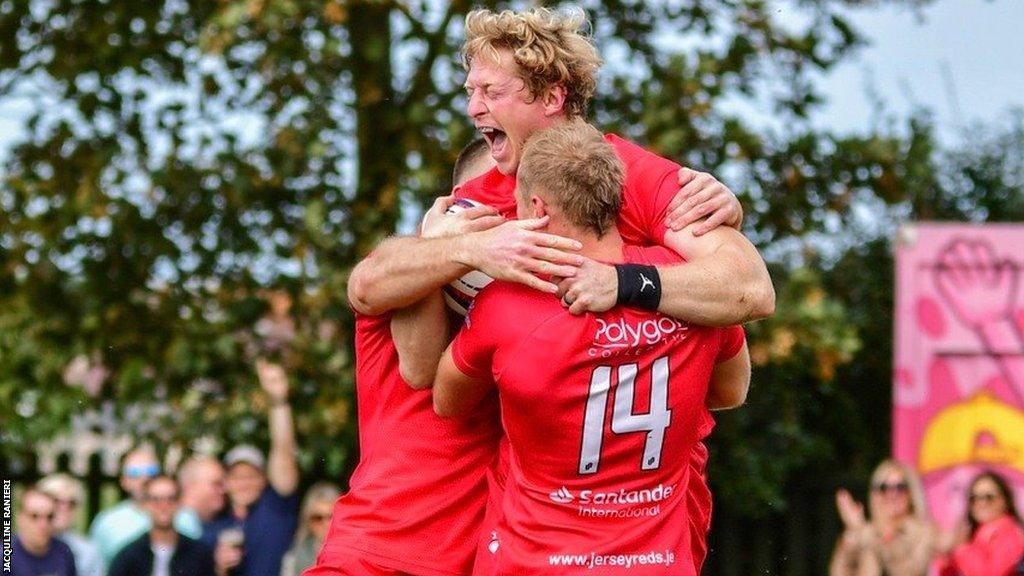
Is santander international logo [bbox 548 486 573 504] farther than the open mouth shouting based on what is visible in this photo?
No

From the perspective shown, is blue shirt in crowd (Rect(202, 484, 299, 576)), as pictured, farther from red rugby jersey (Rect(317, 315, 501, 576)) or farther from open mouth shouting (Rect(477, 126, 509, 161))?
open mouth shouting (Rect(477, 126, 509, 161))

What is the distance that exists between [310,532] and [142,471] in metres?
1.19

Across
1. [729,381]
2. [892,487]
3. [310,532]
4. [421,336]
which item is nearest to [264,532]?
[310,532]

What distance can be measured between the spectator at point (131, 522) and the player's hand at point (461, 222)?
15.4 feet

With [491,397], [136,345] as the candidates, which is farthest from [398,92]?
[491,397]

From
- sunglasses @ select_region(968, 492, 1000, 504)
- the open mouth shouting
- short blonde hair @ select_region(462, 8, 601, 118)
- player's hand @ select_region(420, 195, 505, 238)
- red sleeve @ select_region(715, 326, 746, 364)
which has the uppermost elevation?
short blonde hair @ select_region(462, 8, 601, 118)

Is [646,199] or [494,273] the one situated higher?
[646,199]

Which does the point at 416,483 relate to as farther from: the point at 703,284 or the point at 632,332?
the point at 703,284

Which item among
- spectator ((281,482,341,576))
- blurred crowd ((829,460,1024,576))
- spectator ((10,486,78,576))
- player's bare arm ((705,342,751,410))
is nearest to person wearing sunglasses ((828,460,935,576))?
blurred crowd ((829,460,1024,576))

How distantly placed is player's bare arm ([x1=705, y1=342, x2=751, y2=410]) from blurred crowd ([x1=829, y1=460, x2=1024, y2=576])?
5624 mm

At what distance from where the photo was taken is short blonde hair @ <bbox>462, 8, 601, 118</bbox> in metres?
4.26

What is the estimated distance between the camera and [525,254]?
12.6 ft

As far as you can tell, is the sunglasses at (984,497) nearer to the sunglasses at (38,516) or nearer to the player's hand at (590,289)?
the sunglasses at (38,516)

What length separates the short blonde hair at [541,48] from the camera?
4.26m
